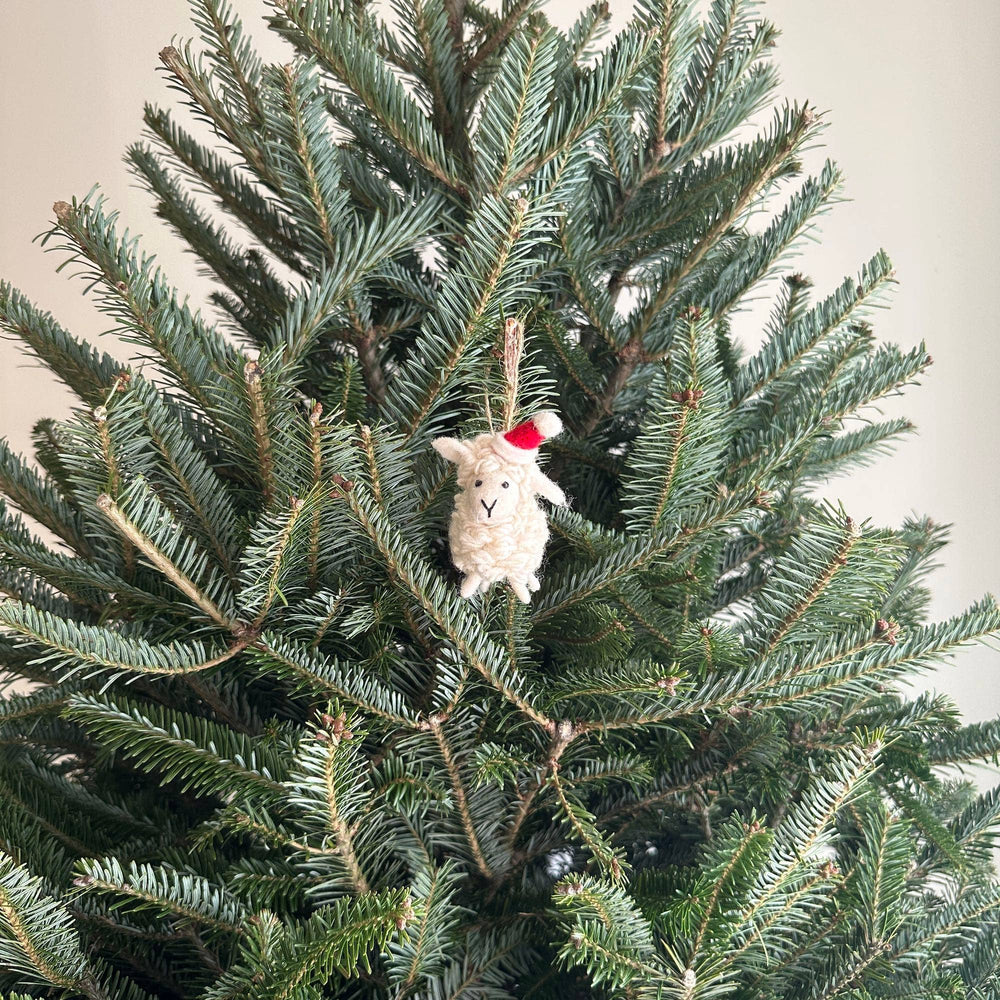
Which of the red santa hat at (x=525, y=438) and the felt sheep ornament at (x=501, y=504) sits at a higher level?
the red santa hat at (x=525, y=438)

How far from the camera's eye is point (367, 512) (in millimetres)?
458

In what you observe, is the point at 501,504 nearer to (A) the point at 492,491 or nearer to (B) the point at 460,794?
(A) the point at 492,491

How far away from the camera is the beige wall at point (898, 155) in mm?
1383

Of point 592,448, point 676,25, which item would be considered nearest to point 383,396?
point 592,448

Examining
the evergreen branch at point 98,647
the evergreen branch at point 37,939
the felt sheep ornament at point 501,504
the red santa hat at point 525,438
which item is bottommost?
the evergreen branch at point 37,939

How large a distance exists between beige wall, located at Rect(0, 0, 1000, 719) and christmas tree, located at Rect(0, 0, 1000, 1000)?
0.82 m

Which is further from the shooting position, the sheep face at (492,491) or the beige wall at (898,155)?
the beige wall at (898,155)

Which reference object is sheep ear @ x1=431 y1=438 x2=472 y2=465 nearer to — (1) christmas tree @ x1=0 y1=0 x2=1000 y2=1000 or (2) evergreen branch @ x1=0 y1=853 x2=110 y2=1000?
(1) christmas tree @ x1=0 y1=0 x2=1000 y2=1000

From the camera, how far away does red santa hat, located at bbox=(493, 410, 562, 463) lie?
480mm

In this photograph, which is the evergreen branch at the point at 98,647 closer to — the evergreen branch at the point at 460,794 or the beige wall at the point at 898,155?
the evergreen branch at the point at 460,794

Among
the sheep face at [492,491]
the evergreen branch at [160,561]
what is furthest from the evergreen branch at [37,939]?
the sheep face at [492,491]

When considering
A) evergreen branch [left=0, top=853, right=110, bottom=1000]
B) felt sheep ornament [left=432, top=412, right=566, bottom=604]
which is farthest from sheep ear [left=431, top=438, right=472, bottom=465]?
evergreen branch [left=0, top=853, right=110, bottom=1000]

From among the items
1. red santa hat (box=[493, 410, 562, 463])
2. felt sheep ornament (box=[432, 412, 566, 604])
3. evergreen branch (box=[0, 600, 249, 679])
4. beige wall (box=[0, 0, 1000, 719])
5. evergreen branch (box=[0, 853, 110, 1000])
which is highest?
beige wall (box=[0, 0, 1000, 719])

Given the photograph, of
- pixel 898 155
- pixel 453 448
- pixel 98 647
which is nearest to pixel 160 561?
pixel 98 647
